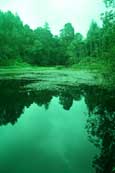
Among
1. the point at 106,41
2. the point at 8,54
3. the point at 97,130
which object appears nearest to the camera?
the point at 97,130

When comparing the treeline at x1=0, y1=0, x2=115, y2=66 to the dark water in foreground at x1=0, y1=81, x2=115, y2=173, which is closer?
the dark water in foreground at x1=0, y1=81, x2=115, y2=173

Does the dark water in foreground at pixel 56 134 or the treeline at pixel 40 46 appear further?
the treeline at pixel 40 46

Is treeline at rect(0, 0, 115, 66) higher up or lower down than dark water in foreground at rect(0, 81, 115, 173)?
higher up

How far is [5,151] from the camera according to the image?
755cm

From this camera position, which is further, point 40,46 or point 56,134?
point 40,46

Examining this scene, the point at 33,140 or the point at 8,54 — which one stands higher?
the point at 8,54

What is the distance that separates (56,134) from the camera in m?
9.38

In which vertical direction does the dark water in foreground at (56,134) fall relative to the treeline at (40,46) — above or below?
below

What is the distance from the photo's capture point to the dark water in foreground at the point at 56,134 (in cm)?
680

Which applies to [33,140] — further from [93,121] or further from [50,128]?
[93,121]

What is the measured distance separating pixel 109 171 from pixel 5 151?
3109 millimetres

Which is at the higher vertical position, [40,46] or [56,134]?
[40,46]

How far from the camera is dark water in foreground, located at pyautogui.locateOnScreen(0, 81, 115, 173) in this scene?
22.3 feet

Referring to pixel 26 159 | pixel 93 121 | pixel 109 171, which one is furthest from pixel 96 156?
pixel 93 121
